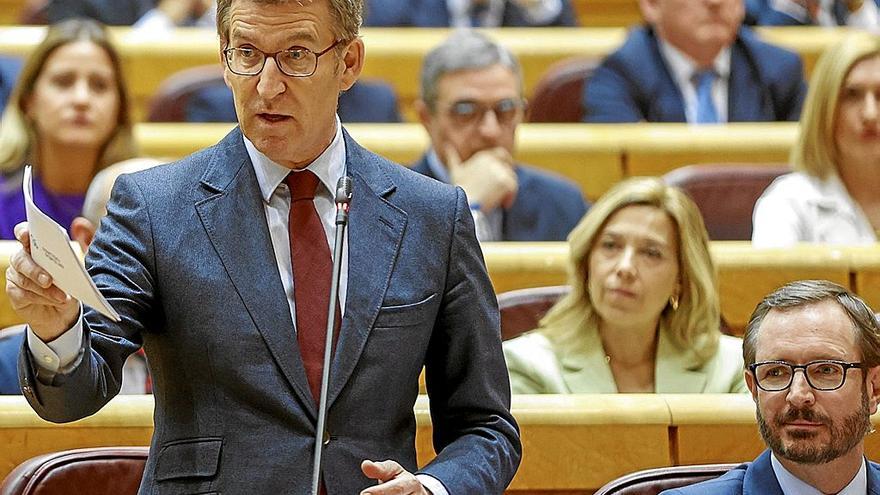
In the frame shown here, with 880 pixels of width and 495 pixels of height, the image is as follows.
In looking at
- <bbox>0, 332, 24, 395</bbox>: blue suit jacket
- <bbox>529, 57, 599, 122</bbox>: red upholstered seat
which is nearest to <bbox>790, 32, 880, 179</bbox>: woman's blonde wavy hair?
<bbox>529, 57, 599, 122</bbox>: red upholstered seat

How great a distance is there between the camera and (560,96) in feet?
9.44

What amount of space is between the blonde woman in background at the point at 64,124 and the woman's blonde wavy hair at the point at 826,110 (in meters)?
1.05

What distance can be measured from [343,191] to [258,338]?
0.36 feet

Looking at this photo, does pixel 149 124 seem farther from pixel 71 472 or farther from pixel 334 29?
pixel 334 29

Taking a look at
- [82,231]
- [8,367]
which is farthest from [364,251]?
[82,231]

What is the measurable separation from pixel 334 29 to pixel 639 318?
36.9 inches

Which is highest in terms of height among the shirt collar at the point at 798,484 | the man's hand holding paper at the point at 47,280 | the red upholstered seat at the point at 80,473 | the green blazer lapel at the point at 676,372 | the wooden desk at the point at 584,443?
the man's hand holding paper at the point at 47,280

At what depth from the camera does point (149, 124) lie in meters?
2.75

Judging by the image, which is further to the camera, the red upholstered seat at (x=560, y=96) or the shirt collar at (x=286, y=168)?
the red upholstered seat at (x=560, y=96)

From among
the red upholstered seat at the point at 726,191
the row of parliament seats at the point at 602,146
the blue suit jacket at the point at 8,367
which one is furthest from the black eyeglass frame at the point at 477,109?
the blue suit jacket at the point at 8,367

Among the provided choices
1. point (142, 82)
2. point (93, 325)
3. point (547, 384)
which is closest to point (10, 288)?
point (93, 325)

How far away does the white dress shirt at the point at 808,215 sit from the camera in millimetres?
2230

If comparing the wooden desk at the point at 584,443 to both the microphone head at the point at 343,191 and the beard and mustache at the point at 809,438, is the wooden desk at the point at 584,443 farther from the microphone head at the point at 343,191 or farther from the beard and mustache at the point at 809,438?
the microphone head at the point at 343,191

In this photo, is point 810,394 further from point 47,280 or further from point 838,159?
point 838,159
